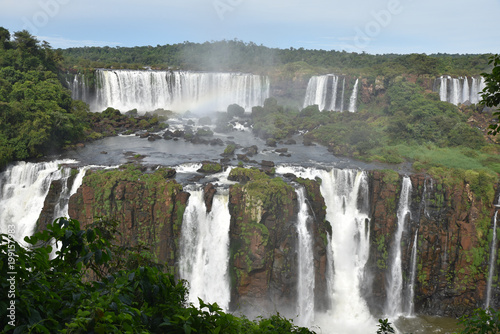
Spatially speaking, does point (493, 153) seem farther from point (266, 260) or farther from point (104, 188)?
point (104, 188)

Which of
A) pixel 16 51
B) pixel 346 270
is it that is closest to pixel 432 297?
pixel 346 270

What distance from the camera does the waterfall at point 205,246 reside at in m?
17.6

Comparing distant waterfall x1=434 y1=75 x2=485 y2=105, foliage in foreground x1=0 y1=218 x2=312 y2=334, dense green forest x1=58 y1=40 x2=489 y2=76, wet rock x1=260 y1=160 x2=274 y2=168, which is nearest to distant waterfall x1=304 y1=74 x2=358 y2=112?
dense green forest x1=58 y1=40 x2=489 y2=76

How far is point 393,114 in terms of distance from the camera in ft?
114

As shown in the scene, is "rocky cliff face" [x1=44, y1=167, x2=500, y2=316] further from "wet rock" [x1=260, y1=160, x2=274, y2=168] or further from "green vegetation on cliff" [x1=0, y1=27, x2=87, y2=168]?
"green vegetation on cliff" [x1=0, y1=27, x2=87, y2=168]

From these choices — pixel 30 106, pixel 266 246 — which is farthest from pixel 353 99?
pixel 30 106

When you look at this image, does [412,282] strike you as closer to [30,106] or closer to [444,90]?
[30,106]

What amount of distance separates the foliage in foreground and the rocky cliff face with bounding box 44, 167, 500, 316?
42.8ft

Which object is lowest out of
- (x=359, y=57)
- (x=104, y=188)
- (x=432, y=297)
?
(x=432, y=297)

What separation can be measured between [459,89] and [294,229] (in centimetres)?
2870

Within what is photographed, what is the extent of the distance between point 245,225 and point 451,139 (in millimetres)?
17904

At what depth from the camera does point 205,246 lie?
17.9 meters

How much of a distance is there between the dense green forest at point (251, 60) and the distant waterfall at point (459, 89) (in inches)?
74.9

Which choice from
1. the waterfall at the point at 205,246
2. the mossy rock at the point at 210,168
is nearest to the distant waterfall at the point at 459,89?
the mossy rock at the point at 210,168
